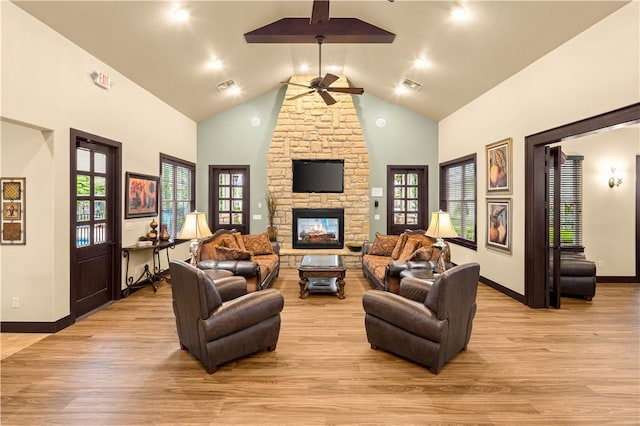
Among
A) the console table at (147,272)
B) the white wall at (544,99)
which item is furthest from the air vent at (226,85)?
the white wall at (544,99)

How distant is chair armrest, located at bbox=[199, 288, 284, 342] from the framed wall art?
2.61m

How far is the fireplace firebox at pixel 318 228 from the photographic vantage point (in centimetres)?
825

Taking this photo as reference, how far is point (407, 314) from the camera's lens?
3156 mm

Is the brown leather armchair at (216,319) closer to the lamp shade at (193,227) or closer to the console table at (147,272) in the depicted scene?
the lamp shade at (193,227)

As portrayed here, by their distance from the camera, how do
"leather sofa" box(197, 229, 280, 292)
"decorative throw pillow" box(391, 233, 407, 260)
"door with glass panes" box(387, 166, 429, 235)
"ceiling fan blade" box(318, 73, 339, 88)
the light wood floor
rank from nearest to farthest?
the light wood floor → "leather sofa" box(197, 229, 280, 292) → "ceiling fan blade" box(318, 73, 339, 88) → "decorative throw pillow" box(391, 233, 407, 260) → "door with glass panes" box(387, 166, 429, 235)

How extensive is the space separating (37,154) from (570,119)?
6065mm

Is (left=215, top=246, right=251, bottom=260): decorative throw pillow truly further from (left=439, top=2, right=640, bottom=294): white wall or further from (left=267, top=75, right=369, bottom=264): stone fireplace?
(left=439, top=2, right=640, bottom=294): white wall

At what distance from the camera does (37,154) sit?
3943 millimetres

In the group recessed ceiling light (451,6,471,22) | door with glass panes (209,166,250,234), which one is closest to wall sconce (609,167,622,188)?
recessed ceiling light (451,6,471,22)

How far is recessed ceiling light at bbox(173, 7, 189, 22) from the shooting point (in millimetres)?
4213

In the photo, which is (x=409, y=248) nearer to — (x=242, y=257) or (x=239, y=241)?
(x=242, y=257)

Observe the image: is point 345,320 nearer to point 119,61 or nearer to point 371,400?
point 371,400

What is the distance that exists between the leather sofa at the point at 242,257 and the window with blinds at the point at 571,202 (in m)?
5.26

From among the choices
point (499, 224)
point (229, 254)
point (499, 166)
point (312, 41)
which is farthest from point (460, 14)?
point (229, 254)
